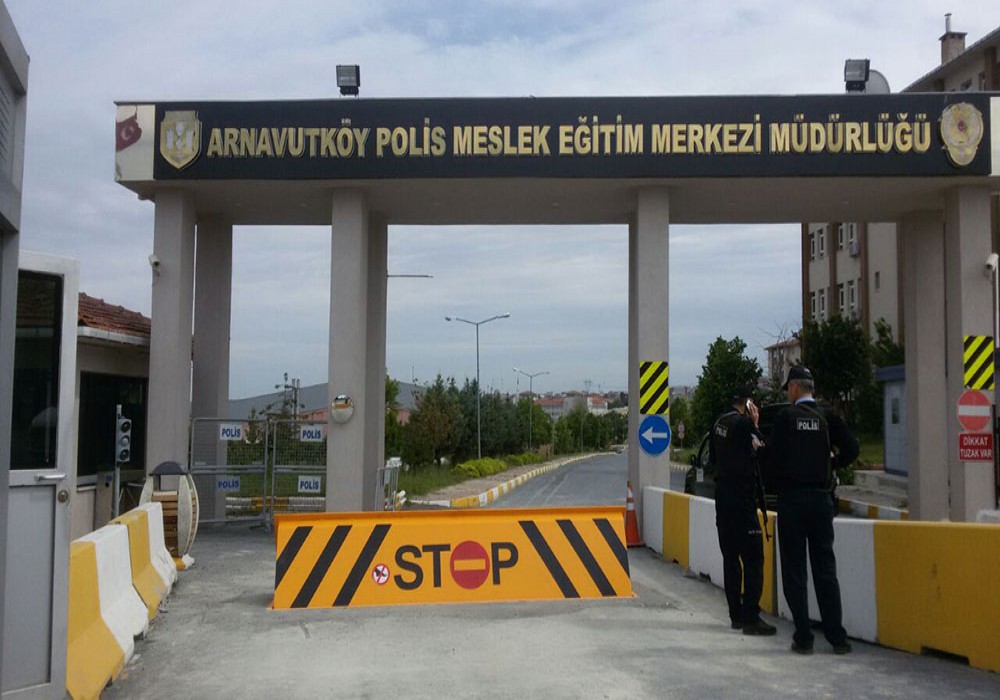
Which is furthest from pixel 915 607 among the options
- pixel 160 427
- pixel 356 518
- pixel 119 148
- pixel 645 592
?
pixel 119 148

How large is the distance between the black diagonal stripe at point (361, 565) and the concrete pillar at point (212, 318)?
10.2 m

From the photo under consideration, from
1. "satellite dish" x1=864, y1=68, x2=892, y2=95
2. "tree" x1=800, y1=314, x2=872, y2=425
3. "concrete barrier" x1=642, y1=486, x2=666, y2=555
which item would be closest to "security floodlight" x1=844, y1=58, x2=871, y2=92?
"satellite dish" x1=864, y1=68, x2=892, y2=95

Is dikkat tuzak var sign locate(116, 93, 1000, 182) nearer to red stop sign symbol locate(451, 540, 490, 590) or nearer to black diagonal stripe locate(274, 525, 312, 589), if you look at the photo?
red stop sign symbol locate(451, 540, 490, 590)

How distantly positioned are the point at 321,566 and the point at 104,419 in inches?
330

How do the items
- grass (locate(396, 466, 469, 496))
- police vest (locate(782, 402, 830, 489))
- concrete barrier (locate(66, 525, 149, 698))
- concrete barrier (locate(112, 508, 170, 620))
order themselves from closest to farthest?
concrete barrier (locate(66, 525, 149, 698))
police vest (locate(782, 402, 830, 489))
concrete barrier (locate(112, 508, 170, 620))
grass (locate(396, 466, 469, 496))

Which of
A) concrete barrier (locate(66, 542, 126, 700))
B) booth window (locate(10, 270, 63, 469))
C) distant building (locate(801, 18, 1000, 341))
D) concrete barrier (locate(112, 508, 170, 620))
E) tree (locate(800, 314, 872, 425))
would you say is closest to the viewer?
booth window (locate(10, 270, 63, 469))

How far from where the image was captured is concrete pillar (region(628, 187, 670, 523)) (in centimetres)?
1633

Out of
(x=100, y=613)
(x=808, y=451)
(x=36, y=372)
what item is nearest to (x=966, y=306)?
(x=808, y=451)

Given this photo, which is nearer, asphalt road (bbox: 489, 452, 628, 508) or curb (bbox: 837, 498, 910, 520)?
curb (bbox: 837, 498, 910, 520)

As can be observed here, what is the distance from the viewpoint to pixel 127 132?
1691cm

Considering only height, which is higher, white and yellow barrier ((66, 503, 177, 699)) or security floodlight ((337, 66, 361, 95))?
security floodlight ((337, 66, 361, 95))

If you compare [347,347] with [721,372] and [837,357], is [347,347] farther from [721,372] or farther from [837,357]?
[721,372]

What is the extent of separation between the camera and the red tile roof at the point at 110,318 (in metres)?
15.8

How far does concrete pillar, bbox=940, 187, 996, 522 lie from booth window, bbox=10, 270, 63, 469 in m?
14.8
